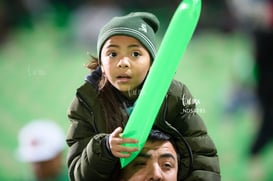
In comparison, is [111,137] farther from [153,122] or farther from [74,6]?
[74,6]

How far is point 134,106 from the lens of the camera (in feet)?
3.73

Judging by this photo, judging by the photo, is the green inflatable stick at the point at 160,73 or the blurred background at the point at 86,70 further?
the blurred background at the point at 86,70

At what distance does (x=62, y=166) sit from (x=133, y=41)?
31 centimetres

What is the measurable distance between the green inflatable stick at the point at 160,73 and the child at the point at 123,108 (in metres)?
0.04

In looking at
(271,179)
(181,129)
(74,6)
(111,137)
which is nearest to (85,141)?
(111,137)

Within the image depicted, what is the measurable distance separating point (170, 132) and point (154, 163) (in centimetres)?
7

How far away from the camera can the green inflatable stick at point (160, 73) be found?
109 centimetres

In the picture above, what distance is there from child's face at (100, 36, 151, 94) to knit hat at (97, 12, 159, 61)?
1 cm

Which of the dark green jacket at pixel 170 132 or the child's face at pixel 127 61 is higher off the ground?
the child's face at pixel 127 61

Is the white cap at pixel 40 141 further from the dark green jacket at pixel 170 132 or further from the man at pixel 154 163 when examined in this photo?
the man at pixel 154 163

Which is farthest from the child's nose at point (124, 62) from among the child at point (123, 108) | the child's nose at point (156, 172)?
the child's nose at point (156, 172)

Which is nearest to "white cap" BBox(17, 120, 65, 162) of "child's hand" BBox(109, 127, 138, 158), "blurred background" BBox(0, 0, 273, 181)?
"blurred background" BBox(0, 0, 273, 181)

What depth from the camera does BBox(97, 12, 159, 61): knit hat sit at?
1.13 m

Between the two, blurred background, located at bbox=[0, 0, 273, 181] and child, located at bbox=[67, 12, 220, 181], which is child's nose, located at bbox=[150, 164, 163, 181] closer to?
child, located at bbox=[67, 12, 220, 181]
